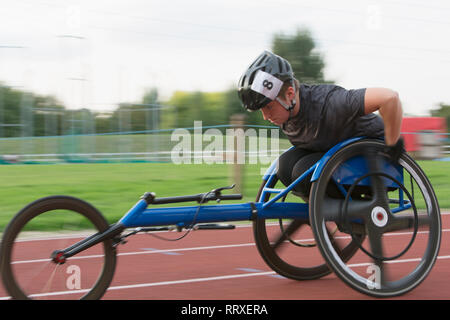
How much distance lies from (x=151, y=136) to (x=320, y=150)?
18.2 metres

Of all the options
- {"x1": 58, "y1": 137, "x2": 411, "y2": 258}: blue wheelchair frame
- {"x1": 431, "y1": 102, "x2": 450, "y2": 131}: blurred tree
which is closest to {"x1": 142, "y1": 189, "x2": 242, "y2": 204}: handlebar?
{"x1": 58, "y1": 137, "x2": 411, "y2": 258}: blue wheelchair frame

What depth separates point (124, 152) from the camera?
21688 millimetres

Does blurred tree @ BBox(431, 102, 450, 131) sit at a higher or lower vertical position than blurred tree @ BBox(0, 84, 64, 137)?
higher

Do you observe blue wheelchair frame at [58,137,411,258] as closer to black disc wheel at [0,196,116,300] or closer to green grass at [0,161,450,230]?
black disc wheel at [0,196,116,300]

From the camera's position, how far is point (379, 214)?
372 centimetres

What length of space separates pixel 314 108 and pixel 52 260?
5.92ft

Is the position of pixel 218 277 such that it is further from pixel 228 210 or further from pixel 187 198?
pixel 187 198

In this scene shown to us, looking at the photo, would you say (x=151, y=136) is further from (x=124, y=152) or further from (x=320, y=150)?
(x=320, y=150)

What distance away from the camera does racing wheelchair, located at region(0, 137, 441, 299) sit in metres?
3.33

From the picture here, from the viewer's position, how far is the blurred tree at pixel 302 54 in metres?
52.2

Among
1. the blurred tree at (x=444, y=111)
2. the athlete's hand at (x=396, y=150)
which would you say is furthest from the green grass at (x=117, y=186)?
the blurred tree at (x=444, y=111)

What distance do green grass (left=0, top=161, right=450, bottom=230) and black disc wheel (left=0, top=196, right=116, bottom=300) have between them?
358 centimetres

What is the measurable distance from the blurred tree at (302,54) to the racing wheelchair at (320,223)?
1867 inches
